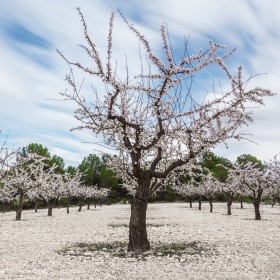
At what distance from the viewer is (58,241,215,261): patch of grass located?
14750 millimetres

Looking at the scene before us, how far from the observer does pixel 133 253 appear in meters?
15.1

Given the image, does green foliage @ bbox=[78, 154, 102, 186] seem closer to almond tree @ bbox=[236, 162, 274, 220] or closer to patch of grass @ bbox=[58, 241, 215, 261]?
almond tree @ bbox=[236, 162, 274, 220]

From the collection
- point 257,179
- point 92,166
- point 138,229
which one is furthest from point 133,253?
point 92,166

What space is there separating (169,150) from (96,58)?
22.1ft

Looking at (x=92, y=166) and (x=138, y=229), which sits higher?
(x=92, y=166)

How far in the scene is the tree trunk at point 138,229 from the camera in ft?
51.7

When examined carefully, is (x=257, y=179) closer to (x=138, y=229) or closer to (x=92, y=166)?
(x=138, y=229)

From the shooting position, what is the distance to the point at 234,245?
17.6 metres

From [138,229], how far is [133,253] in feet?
3.69

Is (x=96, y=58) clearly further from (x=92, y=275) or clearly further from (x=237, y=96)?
(x=92, y=275)

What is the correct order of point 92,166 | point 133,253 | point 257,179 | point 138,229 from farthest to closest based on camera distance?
point 92,166 < point 257,179 < point 138,229 < point 133,253

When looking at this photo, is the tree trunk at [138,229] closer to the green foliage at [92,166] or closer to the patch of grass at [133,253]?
the patch of grass at [133,253]

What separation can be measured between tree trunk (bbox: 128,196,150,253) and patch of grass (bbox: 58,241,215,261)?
38 centimetres

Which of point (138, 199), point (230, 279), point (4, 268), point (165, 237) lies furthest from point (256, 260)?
point (4, 268)
